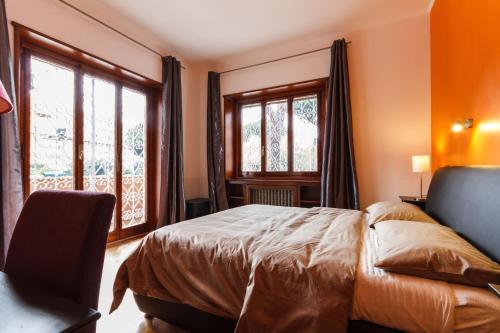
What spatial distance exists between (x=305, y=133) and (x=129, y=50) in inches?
109

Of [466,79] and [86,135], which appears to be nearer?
[466,79]

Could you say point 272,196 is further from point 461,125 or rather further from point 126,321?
point 126,321

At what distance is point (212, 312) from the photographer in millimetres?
1372

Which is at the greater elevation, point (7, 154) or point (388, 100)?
point (388, 100)

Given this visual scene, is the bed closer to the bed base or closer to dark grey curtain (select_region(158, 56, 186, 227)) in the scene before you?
the bed base

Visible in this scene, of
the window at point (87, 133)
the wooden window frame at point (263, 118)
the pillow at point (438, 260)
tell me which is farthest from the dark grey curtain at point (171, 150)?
the pillow at point (438, 260)

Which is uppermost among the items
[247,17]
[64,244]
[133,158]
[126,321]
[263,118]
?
[247,17]

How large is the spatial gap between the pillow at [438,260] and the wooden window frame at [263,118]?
2556 millimetres

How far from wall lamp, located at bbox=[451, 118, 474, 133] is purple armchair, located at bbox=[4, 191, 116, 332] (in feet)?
8.14

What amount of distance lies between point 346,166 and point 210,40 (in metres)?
2.73

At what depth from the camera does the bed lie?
101 centimetres

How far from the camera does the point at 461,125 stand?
2.09 m

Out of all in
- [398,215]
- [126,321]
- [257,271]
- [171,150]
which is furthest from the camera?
[171,150]

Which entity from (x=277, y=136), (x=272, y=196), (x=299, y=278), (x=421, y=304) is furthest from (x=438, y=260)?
(x=277, y=136)
